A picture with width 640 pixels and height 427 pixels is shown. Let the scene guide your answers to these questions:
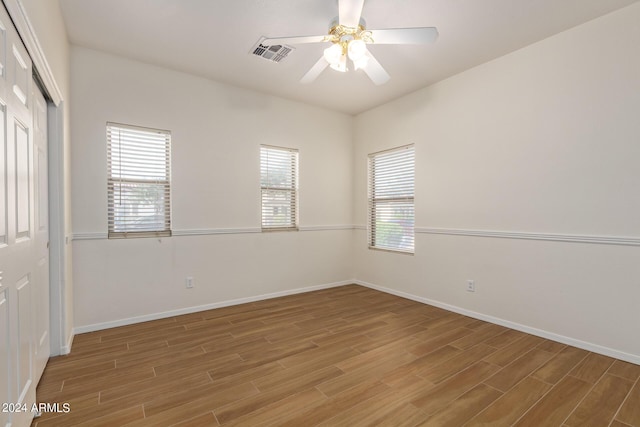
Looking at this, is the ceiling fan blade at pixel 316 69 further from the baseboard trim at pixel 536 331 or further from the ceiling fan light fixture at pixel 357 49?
the baseboard trim at pixel 536 331

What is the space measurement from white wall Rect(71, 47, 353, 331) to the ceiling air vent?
0.95 m

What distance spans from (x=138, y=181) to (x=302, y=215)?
2.15 metres

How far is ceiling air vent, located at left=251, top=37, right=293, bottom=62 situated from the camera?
118 inches

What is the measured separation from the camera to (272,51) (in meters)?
3.09

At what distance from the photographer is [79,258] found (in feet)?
10.0

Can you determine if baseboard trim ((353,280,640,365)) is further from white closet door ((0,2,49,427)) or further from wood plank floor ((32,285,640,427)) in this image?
white closet door ((0,2,49,427))

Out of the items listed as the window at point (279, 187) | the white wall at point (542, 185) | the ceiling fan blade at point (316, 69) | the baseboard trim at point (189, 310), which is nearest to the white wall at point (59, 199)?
the baseboard trim at point (189, 310)

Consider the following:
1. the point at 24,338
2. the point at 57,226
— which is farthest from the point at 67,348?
the point at 24,338

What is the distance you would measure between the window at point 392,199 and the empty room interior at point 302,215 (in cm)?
5

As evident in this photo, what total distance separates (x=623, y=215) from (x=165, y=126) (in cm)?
440

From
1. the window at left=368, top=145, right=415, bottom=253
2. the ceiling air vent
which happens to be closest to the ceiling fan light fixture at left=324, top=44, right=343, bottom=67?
the ceiling air vent

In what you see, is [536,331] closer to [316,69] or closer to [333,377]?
[333,377]

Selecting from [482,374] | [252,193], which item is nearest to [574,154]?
[482,374]

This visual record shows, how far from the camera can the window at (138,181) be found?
128 inches
